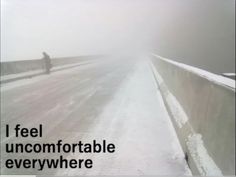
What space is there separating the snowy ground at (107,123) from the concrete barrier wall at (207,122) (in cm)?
17

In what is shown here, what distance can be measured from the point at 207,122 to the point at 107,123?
1164mm

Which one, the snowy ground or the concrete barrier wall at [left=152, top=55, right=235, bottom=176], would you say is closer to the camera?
the concrete barrier wall at [left=152, top=55, right=235, bottom=176]

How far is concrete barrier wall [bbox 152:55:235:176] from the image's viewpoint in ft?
8.69

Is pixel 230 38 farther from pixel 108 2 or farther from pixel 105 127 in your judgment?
pixel 105 127

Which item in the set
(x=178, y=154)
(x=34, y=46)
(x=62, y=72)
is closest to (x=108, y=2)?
(x=34, y=46)

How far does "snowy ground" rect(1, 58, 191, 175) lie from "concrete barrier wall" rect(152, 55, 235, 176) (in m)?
0.17

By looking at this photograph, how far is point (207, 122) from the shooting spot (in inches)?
123

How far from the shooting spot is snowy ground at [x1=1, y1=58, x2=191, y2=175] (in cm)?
320

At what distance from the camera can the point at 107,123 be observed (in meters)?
3.91

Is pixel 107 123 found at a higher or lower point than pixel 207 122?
lower

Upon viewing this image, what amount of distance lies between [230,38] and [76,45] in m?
1.53

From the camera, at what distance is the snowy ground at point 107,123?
10.5 feet

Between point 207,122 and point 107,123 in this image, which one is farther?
point 107,123

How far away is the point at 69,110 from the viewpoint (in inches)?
165
